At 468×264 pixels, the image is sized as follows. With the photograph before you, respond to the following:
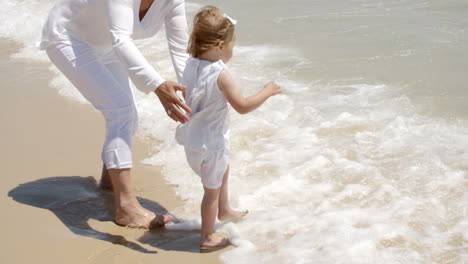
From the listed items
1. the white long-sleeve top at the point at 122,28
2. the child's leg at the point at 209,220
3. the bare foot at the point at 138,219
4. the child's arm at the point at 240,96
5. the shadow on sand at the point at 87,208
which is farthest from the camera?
the bare foot at the point at 138,219

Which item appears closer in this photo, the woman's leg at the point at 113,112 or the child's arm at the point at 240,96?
the child's arm at the point at 240,96

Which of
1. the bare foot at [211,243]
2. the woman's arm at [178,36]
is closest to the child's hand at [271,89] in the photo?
the woman's arm at [178,36]

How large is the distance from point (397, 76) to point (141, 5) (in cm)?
360

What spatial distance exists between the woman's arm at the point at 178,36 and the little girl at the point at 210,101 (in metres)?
0.31

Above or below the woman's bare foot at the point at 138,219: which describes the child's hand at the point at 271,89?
above

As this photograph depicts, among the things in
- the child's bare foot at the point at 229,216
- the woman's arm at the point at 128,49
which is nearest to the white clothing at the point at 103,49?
the woman's arm at the point at 128,49

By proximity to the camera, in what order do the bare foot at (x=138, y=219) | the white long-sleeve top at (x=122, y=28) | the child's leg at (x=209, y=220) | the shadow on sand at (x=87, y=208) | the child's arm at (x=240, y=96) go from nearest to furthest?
1. the child's arm at (x=240, y=96)
2. the white long-sleeve top at (x=122, y=28)
3. the child's leg at (x=209, y=220)
4. the shadow on sand at (x=87, y=208)
5. the bare foot at (x=138, y=219)

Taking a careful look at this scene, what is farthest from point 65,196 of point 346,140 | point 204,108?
point 346,140

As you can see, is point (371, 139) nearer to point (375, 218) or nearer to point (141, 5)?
point (375, 218)

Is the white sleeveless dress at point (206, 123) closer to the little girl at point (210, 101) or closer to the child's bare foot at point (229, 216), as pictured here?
the little girl at point (210, 101)

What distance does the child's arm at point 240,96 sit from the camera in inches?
129

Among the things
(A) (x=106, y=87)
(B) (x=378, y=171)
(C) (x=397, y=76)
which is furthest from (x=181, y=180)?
(C) (x=397, y=76)

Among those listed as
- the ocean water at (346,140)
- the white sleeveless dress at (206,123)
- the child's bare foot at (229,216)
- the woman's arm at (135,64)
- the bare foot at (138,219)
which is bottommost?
the ocean water at (346,140)

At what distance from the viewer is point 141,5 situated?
362cm
